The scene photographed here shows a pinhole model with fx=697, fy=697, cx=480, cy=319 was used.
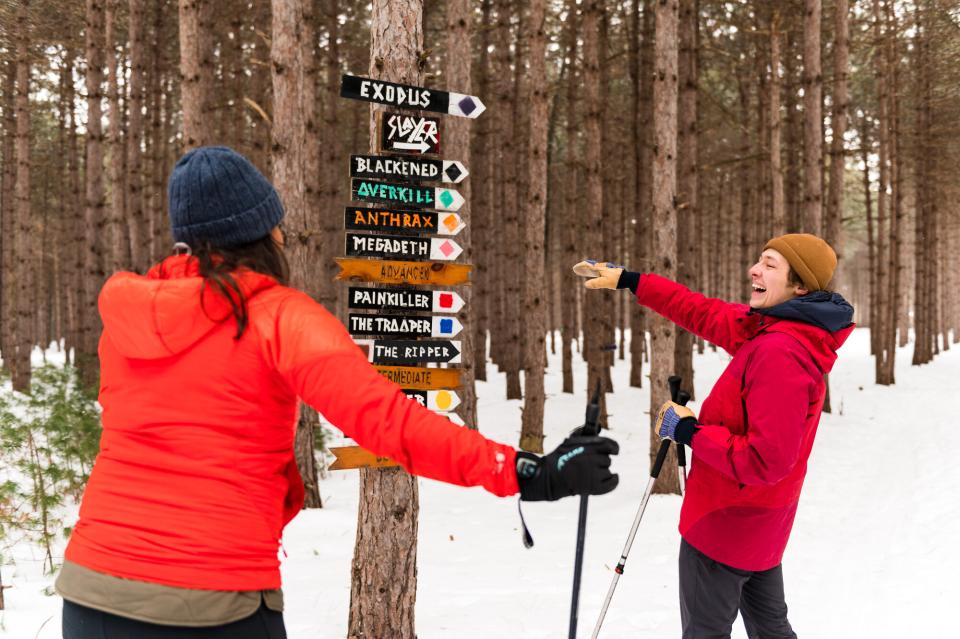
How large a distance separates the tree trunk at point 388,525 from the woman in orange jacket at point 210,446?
8.32ft

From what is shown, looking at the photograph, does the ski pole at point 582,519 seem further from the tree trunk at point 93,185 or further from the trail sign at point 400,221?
the tree trunk at point 93,185

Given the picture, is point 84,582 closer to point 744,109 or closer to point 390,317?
point 390,317

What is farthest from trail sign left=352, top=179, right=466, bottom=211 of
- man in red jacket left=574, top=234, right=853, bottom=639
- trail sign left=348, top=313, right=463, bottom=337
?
man in red jacket left=574, top=234, right=853, bottom=639

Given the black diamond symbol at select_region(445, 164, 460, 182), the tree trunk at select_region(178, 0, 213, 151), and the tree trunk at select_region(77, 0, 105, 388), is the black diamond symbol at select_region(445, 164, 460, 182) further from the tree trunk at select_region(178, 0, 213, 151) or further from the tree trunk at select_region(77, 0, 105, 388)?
the tree trunk at select_region(77, 0, 105, 388)

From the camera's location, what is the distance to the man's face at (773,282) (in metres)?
3.15

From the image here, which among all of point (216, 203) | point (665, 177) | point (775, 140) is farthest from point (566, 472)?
point (775, 140)

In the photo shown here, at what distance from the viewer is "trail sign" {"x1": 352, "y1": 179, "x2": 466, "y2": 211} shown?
421 cm

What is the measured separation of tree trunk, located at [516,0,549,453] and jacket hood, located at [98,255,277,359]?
9.26 metres

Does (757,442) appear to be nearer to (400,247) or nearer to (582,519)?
(582,519)

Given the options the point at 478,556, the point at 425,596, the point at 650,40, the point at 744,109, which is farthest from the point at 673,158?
the point at 744,109

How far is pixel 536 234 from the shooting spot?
10812 mm

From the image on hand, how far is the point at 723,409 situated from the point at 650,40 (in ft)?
49.3

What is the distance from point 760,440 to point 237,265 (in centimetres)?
210

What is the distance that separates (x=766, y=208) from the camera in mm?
22906
